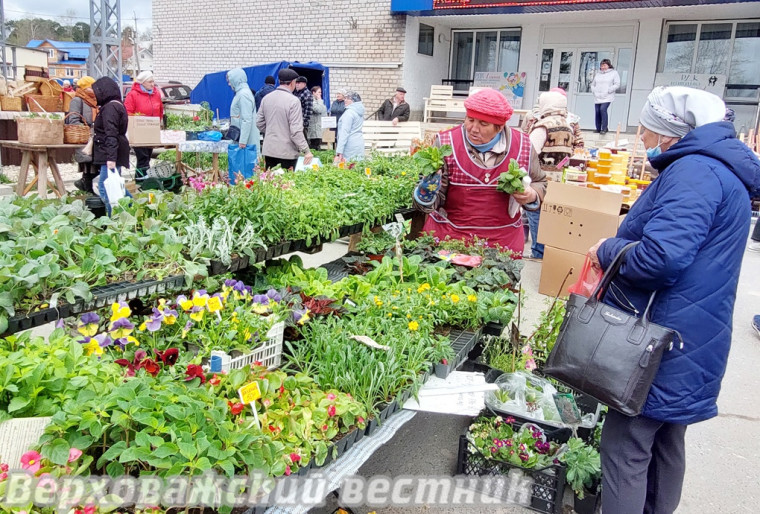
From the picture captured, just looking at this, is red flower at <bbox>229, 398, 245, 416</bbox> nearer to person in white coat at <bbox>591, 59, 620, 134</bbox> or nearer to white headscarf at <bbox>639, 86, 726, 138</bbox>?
white headscarf at <bbox>639, 86, 726, 138</bbox>

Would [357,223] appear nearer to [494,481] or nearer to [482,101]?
[482,101]

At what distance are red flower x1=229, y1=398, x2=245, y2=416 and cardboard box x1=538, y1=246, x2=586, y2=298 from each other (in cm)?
428

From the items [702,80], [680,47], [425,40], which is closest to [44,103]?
[425,40]

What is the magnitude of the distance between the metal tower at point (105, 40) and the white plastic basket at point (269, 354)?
13.7 meters

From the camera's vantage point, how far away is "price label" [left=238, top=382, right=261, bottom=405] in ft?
6.06

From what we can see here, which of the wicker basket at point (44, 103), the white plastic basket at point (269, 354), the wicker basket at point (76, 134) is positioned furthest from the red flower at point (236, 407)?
the wicker basket at point (44, 103)

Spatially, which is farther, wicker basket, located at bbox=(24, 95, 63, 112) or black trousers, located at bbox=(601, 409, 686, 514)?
wicker basket, located at bbox=(24, 95, 63, 112)

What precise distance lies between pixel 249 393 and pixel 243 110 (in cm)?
732

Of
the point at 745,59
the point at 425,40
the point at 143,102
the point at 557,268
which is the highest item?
the point at 425,40

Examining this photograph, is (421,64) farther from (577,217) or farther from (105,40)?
(577,217)

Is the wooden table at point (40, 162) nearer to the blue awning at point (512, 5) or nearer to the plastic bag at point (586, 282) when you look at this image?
the plastic bag at point (586, 282)

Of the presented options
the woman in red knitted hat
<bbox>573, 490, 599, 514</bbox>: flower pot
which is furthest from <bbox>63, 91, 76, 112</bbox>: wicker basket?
<bbox>573, 490, 599, 514</bbox>: flower pot

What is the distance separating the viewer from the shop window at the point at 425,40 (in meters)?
16.2

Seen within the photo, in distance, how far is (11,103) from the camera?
958cm
